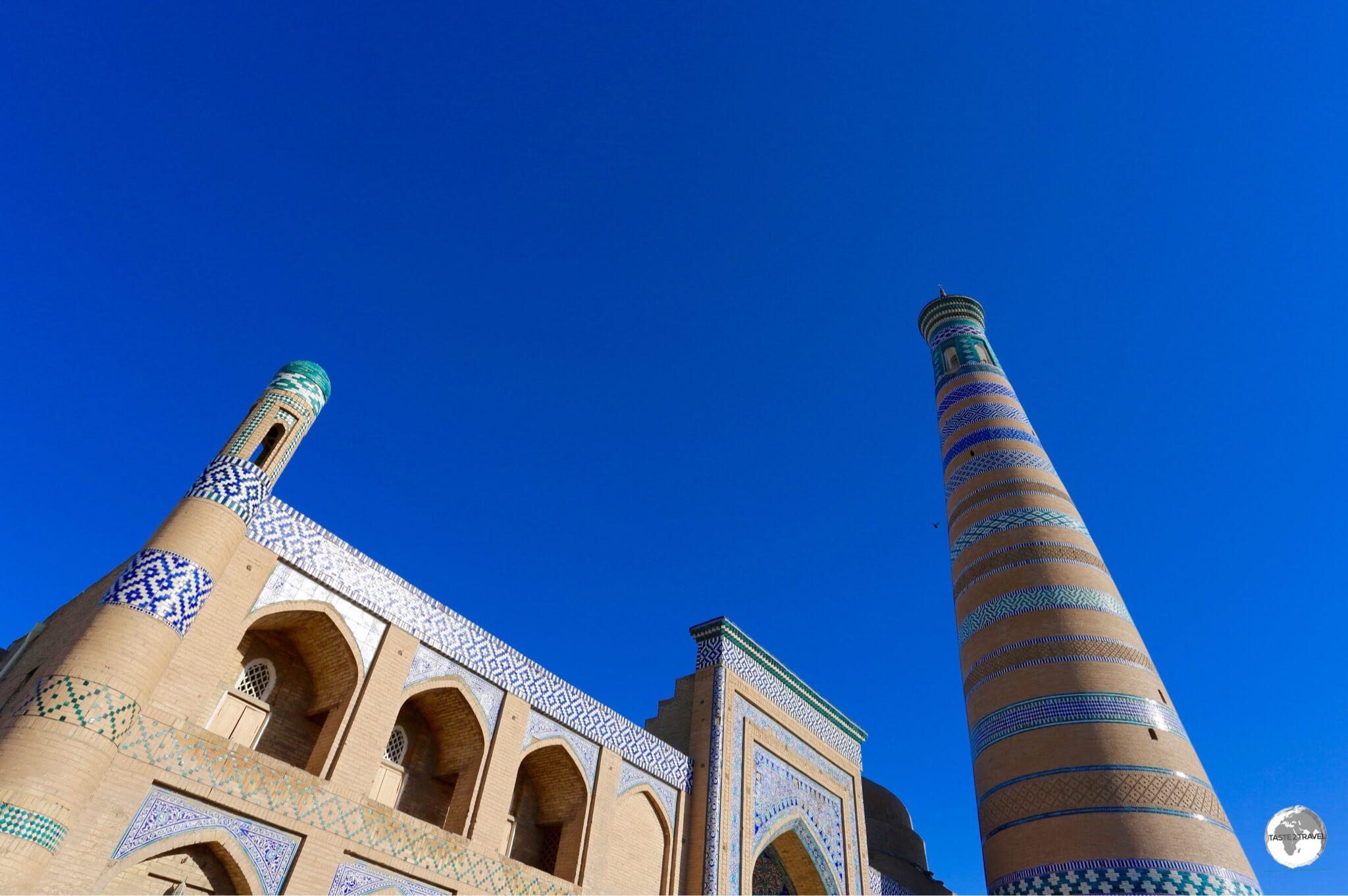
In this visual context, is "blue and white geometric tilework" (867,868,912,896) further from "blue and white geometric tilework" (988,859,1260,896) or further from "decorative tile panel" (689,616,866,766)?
"blue and white geometric tilework" (988,859,1260,896)

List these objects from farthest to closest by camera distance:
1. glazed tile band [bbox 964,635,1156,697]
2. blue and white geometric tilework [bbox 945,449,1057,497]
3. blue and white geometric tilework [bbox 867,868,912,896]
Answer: blue and white geometric tilework [bbox 945,449,1057,497], blue and white geometric tilework [bbox 867,868,912,896], glazed tile band [bbox 964,635,1156,697]

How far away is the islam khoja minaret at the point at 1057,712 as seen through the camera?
7.71 meters

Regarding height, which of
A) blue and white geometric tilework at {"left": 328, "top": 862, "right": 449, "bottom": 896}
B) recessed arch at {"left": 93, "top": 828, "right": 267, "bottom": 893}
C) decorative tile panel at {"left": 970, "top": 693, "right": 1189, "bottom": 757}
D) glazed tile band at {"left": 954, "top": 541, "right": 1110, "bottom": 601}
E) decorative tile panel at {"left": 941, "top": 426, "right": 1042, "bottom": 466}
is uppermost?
decorative tile panel at {"left": 941, "top": 426, "right": 1042, "bottom": 466}

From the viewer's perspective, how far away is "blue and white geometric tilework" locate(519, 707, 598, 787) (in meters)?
6.44

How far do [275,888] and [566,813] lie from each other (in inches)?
99.7

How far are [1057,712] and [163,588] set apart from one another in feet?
26.1

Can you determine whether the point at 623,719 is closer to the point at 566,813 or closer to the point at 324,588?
the point at 566,813

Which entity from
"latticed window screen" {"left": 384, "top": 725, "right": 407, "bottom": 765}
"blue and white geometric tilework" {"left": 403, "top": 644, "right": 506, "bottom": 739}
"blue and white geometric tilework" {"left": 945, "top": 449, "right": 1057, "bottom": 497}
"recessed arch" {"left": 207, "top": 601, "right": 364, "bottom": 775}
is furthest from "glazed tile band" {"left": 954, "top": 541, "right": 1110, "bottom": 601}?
"recessed arch" {"left": 207, "top": 601, "right": 364, "bottom": 775}

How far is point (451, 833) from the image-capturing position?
555cm

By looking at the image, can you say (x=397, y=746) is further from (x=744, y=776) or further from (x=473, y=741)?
(x=744, y=776)

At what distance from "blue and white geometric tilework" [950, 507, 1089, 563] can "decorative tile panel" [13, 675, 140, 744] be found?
9198 millimetres

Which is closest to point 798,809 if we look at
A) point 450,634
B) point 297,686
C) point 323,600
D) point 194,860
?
point 450,634

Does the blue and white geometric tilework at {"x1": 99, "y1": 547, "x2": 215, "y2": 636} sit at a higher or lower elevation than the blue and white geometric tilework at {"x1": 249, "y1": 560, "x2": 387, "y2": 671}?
lower

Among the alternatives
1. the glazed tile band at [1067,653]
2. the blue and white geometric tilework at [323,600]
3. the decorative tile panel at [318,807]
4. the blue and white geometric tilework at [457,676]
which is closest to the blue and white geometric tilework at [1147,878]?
the glazed tile band at [1067,653]
